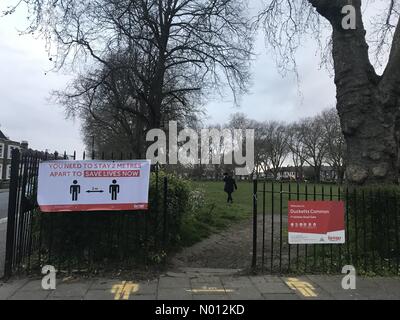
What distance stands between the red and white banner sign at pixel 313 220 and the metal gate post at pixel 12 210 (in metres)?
4.51

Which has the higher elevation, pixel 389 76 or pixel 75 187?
pixel 389 76

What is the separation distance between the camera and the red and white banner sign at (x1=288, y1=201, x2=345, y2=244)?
7.83m

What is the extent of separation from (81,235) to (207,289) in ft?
7.94

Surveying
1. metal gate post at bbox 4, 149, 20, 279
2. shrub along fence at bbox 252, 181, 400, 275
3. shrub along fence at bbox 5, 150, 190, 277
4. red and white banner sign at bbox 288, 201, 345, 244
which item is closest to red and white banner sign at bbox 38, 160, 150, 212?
shrub along fence at bbox 5, 150, 190, 277

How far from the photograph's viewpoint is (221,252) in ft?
32.6

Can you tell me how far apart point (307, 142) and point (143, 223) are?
94.1 m

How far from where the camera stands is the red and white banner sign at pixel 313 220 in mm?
7828

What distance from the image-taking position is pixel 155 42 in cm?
2319

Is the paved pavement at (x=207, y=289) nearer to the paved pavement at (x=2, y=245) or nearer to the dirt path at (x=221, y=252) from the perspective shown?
the dirt path at (x=221, y=252)

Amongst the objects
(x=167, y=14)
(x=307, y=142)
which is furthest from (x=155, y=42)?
(x=307, y=142)

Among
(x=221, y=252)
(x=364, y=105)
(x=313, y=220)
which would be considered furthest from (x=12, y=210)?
(x=364, y=105)

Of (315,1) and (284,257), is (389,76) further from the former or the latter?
(284,257)
